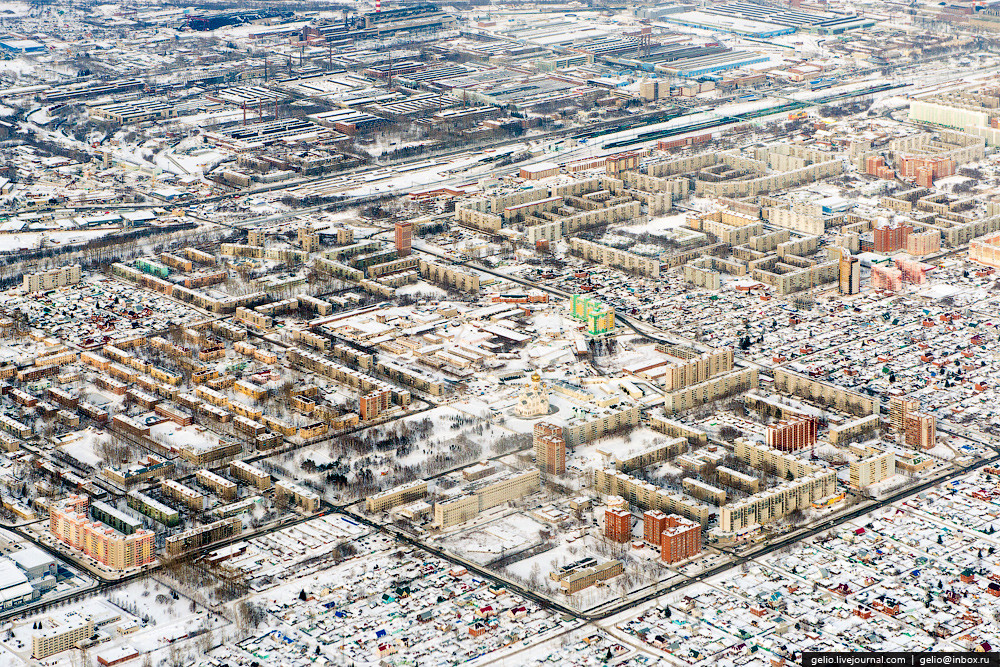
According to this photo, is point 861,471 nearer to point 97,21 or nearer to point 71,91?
point 71,91

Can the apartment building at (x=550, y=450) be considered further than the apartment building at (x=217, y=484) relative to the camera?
Yes

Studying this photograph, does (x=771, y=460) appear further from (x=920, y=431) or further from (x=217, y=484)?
(x=217, y=484)

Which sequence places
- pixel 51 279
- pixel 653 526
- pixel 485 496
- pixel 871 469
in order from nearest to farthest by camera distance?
pixel 653 526
pixel 485 496
pixel 871 469
pixel 51 279

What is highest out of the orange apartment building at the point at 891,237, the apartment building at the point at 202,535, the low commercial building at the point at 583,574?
the orange apartment building at the point at 891,237

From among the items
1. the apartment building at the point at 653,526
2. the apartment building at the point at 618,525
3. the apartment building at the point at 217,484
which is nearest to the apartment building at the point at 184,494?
the apartment building at the point at 217,484

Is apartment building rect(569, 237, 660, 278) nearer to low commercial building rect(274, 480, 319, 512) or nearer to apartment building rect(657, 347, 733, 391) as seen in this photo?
apartment building rect(657, 347, 733, 391)

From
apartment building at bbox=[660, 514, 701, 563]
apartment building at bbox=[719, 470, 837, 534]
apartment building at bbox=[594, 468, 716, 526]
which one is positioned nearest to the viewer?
apartment building at bbox=[660, 514, 701, 563]

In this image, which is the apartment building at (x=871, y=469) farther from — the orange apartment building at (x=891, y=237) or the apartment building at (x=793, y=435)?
the orange apartment building at (x=891, y=237)

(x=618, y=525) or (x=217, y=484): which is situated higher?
(x=217, y=484)

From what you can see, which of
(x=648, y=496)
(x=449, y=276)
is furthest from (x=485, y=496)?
(x=449, y=276)

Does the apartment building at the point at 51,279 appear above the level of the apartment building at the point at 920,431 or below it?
above

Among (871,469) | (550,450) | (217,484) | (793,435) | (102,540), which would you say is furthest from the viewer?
(793,435)

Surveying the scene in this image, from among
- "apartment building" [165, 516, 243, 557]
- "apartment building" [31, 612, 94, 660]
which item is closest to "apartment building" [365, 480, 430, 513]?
"apartment building" [165, 516, 243, 557]
